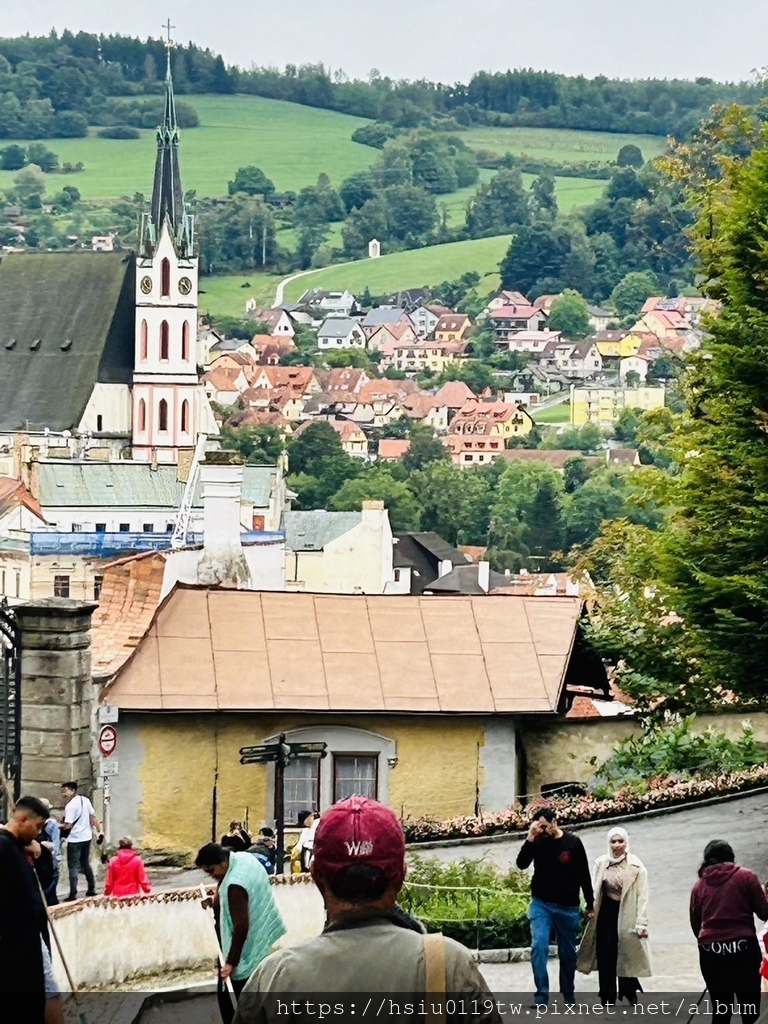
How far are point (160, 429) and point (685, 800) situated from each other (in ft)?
356

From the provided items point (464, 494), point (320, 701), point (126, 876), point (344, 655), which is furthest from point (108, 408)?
point (126, 876)

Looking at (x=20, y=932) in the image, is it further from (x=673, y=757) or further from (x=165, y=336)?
(x=165, y=336)

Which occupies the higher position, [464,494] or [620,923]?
[620,923]

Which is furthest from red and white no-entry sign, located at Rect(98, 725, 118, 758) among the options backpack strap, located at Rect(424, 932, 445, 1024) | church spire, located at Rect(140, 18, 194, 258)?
church spire, located at Rect(140, 18, 194, 258)

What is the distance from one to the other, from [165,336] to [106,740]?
110 m

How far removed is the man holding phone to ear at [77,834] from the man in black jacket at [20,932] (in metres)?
6.97

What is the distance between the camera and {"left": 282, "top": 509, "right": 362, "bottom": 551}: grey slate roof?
101m

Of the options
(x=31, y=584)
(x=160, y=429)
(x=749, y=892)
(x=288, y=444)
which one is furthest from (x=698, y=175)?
(x=288, y=444)

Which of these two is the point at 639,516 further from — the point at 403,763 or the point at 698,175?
the point at 403,763

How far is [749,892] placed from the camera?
10.2m

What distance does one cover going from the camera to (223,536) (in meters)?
22.0

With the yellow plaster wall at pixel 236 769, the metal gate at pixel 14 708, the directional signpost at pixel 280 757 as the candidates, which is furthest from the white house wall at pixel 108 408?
the metal gate at pixel 14 708

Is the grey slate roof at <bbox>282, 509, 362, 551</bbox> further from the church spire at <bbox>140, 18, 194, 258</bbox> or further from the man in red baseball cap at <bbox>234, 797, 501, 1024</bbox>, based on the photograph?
the man in red baseball cap at <bbox>234, 797, 501, 1024</bbox>

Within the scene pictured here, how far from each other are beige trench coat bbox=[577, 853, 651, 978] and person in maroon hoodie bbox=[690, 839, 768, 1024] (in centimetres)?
128
